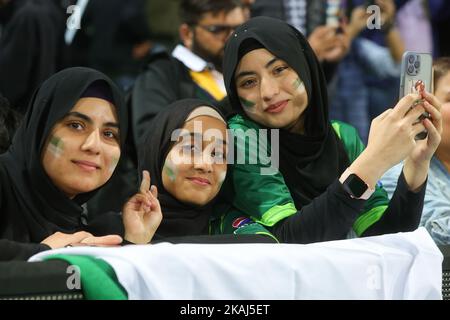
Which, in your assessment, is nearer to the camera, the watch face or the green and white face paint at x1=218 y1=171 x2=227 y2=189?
the watch face

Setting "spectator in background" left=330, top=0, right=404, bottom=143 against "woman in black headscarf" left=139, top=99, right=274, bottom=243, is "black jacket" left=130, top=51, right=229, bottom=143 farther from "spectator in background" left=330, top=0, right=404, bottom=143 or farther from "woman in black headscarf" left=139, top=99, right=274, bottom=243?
"woman in black headscarf" left=139, top=99, right=274, bottom=243

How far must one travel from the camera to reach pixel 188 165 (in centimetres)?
291

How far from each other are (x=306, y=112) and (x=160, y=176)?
0.53 m

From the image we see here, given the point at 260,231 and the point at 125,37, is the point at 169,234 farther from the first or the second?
the point at 125,37

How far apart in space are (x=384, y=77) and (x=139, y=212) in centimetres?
258

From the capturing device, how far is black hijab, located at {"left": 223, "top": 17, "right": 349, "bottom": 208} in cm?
307

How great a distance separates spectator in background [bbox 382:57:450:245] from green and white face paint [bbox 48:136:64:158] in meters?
1.23

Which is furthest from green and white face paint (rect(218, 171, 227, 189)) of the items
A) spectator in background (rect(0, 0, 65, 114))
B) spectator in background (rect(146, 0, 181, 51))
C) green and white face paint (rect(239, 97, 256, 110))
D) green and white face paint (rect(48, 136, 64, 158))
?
spectator in background (rect(146, 0, 181, 51))

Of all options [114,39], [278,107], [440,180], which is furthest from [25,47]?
[440,180]

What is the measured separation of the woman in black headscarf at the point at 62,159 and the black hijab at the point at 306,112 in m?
0.44

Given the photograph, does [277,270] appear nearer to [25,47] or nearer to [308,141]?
[308,141]

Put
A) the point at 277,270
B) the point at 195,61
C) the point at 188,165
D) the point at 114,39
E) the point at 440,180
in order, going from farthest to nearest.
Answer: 1. the point at 114,39
2. the point at 195,61
3. the point at 440,180
4. the point at 188,165
5. the point at 277,270

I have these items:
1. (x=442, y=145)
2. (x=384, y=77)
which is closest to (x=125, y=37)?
(x=384, y=77)

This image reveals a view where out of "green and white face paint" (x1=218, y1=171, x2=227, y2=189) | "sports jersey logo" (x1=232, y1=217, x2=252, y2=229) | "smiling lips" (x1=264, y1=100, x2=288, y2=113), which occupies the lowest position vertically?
"sports jersey logo" (x1=232, y1=217, x2=252, y2=229)
